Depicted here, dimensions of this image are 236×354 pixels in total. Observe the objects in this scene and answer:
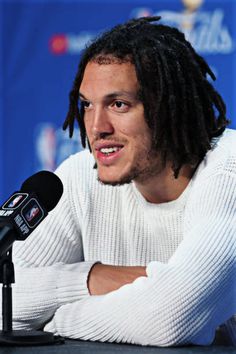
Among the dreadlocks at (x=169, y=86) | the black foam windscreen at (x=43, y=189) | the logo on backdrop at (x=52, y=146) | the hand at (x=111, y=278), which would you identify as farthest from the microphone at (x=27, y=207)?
the logo on backdrop at (x=52, y=146)

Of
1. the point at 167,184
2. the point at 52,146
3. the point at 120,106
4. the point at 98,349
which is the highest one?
the point at 120,106

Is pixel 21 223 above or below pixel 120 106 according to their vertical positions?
below

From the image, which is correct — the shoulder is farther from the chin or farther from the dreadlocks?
the chin

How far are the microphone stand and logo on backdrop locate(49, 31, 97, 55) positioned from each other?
2.12 m

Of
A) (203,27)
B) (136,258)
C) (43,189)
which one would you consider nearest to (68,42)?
(203,27)

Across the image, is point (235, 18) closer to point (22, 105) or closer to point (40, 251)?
point (22, 105)

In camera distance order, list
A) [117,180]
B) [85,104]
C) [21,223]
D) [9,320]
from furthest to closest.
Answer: [85,104]
[117,180]
[9,320]
[21,223]

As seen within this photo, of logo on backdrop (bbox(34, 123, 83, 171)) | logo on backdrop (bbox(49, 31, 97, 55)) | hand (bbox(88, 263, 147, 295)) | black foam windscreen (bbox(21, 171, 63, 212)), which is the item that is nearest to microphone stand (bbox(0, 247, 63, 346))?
black foam windscreen (bbox(21, 171, 63, 212))

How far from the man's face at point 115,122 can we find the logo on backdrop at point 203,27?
5.02 ft

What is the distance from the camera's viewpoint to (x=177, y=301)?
86.3 inches

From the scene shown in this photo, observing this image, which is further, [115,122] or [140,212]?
[140,212]

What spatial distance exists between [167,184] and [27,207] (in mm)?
656

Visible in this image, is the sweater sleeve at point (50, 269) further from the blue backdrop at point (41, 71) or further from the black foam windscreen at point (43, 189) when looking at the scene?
the blue backdrop at point (41, 71)

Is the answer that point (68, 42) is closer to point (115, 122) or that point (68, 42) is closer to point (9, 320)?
point (115, 122)
